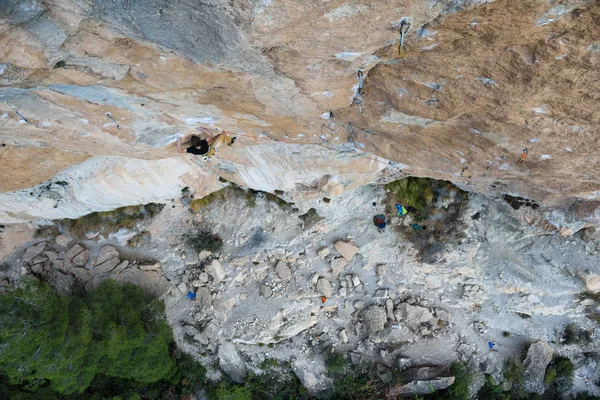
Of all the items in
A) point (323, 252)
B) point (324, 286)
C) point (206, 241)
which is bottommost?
point (324, 286)

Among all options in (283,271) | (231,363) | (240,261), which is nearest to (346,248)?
(283,271)

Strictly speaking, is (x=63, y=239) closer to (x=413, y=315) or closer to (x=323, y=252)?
(x=323, y=252)

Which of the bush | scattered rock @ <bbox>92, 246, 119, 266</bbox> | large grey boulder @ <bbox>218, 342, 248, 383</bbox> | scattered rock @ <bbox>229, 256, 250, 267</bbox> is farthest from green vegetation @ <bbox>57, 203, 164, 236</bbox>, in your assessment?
the bush

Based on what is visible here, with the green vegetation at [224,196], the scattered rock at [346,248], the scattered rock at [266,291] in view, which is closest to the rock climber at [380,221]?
the scattered rock at [346,248]

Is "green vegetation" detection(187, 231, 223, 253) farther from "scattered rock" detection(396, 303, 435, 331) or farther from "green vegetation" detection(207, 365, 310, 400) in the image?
"scattered rock" detection(396, 303, 435, 331)

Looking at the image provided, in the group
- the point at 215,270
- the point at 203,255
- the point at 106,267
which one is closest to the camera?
the point at 215,270

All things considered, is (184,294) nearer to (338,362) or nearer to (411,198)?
(338,362)
